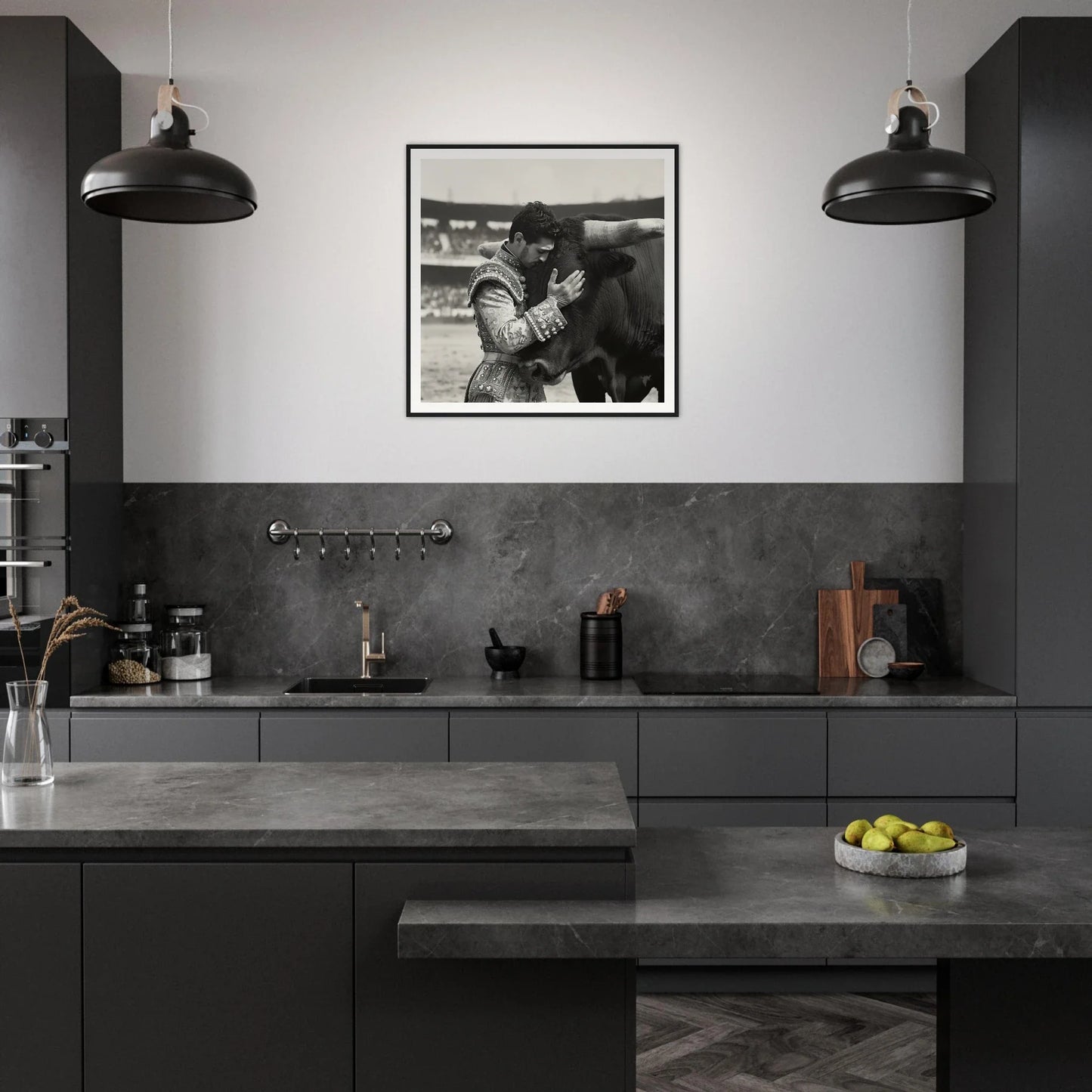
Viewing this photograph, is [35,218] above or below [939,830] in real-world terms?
above

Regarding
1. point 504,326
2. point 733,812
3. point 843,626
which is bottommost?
point 733,812

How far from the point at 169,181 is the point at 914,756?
9.97 feet

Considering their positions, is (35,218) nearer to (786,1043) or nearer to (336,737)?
(336,737)

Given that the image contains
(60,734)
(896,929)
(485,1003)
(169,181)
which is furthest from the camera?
(60,734)

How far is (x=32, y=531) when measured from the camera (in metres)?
4.06

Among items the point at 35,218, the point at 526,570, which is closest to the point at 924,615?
the point at 526,570

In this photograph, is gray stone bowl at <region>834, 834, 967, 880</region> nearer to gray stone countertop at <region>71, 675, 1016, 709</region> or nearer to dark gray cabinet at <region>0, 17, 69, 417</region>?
gray stone countertop at <region>71, 675, 1016, 709</region>

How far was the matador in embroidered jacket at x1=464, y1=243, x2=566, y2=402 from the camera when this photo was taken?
15.3ft

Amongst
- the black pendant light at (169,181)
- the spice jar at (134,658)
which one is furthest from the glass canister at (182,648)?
the black pendant light at (169,181)

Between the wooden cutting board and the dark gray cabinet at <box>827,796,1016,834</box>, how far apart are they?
2.39 ft

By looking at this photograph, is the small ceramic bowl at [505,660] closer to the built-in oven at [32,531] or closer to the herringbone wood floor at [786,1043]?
the herringbone wood floor at [786,1043]

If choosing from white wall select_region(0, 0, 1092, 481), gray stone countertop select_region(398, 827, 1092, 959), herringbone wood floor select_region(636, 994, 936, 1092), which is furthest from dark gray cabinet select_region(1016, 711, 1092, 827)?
gray stone countertop select_region(398, 827, 1092, 959)

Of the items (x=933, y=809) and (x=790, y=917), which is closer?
(x=790, y=917)

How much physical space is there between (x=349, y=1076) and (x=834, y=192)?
2.11 meters
